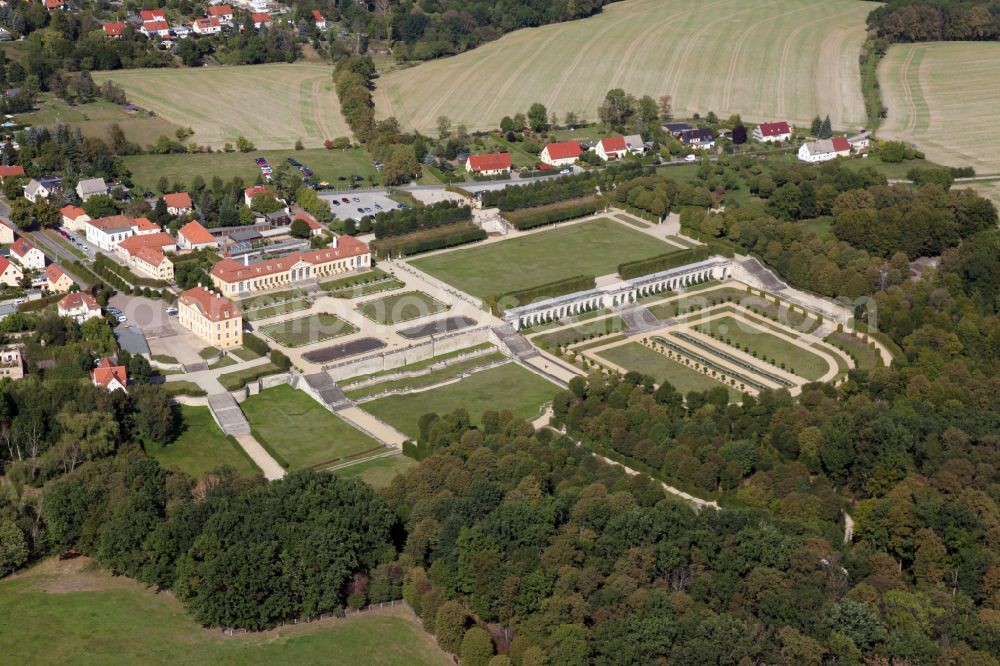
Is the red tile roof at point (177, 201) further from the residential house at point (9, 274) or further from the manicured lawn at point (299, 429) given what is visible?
the manicured lawn at point (299, 429)

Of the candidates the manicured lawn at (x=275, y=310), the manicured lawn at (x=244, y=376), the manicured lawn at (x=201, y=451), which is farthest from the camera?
the manicured lawn at (x=275, y=310)

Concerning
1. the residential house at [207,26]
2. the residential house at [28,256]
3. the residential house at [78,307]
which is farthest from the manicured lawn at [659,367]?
the residential house at [207,26]

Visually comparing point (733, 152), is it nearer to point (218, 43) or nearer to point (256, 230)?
point (256, 230)

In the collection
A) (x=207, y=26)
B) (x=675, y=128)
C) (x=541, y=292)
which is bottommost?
(x=541, y=292)

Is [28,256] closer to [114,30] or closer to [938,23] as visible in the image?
[114,30]

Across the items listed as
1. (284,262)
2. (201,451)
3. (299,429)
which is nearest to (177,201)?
(284,262)

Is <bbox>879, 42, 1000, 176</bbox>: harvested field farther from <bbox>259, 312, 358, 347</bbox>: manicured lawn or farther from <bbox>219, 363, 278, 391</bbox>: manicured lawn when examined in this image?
<bbox>219, 363, 278, 391</bbox>: manicured lawn
